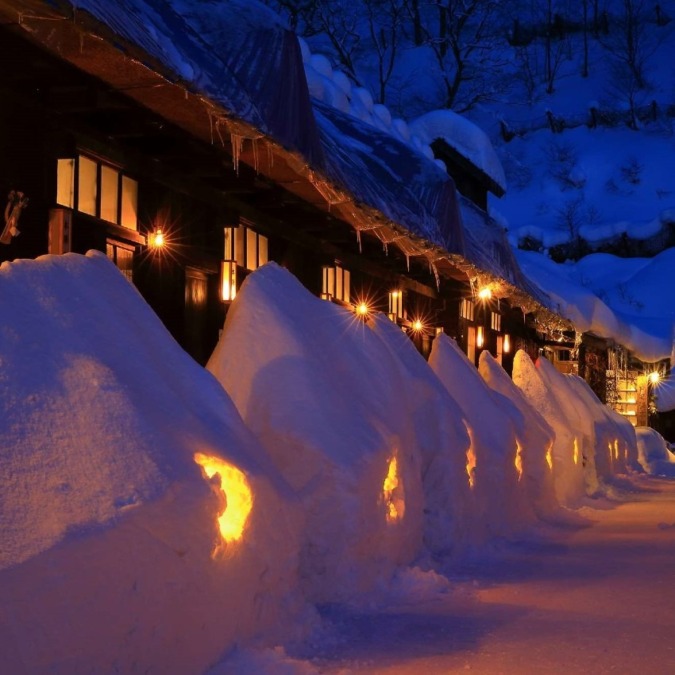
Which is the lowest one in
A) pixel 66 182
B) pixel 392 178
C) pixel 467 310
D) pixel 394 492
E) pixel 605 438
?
pixel 394 492

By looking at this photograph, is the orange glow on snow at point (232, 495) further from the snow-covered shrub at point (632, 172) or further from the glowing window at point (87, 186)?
the snow-covered shrub at point (632, 172)

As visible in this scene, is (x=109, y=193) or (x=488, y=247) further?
(x=488, y=247)

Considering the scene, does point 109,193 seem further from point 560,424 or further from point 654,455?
point 654,455

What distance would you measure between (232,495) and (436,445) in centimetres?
407

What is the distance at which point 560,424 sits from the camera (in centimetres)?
1638

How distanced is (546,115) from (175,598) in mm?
103262

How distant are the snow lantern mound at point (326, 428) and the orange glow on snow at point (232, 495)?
4.41 ft

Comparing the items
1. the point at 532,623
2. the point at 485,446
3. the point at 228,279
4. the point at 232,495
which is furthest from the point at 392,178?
the point at 232,495

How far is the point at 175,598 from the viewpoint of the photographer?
428cm

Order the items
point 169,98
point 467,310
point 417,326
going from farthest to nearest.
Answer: point 467,310
point 417,326
point 169,98

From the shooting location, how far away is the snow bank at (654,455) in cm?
2705

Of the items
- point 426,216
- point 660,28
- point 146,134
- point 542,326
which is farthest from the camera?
point 660,28

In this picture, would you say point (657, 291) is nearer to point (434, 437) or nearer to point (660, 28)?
point (434, 437)

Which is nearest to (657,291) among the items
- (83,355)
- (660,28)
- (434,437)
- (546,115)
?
(546,115)
